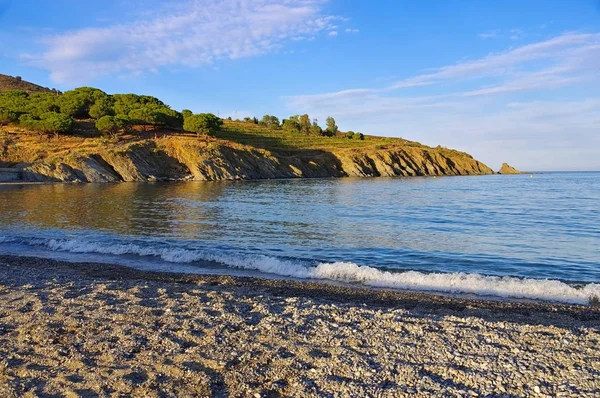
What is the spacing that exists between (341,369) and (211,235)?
52.9 feet

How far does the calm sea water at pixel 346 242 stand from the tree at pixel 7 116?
207 feet

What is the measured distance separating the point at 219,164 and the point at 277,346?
76.6 metres

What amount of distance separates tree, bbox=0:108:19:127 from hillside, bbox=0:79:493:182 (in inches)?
6.5

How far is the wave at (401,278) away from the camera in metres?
12.4

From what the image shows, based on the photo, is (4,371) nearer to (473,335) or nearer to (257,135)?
(473,335)

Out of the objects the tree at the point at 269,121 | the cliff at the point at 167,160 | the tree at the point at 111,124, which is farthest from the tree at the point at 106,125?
the tree at the point at 269,121

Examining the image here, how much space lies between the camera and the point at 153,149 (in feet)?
262

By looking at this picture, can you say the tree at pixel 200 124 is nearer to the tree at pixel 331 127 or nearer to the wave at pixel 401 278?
the tree at pixel 331 127

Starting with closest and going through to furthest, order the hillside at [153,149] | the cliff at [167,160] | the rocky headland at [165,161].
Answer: the rocky headland at [165,161], the cliff at [167,160], the hillside at [153,149]

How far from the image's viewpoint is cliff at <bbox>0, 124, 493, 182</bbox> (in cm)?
6862

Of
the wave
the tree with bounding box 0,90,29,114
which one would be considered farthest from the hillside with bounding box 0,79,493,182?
the wave

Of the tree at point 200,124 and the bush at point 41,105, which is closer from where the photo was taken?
the bush at point 41,105

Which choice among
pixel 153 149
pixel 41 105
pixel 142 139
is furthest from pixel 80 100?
pixel 153 149

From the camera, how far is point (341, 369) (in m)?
6.25
